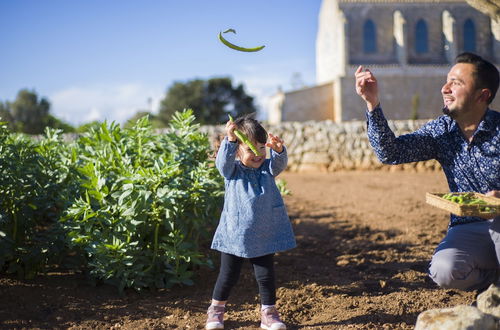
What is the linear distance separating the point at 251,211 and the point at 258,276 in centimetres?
40

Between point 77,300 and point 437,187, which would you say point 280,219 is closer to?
point 77,300

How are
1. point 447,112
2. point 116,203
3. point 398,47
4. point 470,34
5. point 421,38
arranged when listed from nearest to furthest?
point 447,112 < point 116,203 < point 398,47 < point 421,38 < point 470,34

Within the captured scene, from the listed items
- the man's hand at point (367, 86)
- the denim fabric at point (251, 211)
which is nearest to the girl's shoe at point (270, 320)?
the denim fabric at point (251, 211)

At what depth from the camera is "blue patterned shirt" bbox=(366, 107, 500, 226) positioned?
271 centimetres

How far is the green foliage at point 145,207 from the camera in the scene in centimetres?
320

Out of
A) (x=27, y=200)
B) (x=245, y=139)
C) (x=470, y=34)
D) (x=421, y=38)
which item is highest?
(x=470, y=34)

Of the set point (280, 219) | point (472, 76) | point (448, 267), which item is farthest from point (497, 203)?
point (280, 219)

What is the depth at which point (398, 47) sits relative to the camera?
2923 cm

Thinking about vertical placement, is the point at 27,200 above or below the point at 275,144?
below

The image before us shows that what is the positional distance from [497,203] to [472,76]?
2.51 ft

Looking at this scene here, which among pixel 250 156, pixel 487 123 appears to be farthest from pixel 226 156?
pixel 487 123

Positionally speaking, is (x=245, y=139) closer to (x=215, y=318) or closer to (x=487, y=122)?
(x=215, y=318)

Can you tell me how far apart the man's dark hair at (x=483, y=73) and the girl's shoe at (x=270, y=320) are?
1.73 metres

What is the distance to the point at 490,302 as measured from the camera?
2420 mm
